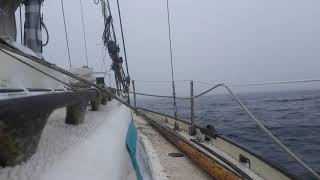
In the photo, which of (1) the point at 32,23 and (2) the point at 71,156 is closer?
(2) the point at 71,156

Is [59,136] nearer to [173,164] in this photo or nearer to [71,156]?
[71,156]

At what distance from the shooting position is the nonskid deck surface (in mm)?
831

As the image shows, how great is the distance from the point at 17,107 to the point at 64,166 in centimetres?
26

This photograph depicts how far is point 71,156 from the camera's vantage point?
1.03 meters

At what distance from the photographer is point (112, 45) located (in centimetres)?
794

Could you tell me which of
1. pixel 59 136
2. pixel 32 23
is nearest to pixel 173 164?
pixel 59 136

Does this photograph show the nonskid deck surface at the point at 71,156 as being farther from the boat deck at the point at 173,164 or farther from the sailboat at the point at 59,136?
the boat deck at the point at 173,164

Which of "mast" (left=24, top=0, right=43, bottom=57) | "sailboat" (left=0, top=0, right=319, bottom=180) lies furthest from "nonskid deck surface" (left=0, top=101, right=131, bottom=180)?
"mast" (left=24, top=0, right=43, bottom=57)

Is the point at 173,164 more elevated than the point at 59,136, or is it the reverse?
the point at 59,136

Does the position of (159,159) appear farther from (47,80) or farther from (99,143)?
(99,143)

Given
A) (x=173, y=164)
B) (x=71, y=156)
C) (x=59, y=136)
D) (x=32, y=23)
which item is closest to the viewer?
(x=71, y=156)

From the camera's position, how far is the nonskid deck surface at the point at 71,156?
2.72ft

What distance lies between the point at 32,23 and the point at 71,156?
11.5ft

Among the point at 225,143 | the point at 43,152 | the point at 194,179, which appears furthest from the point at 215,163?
the point at 43,152
